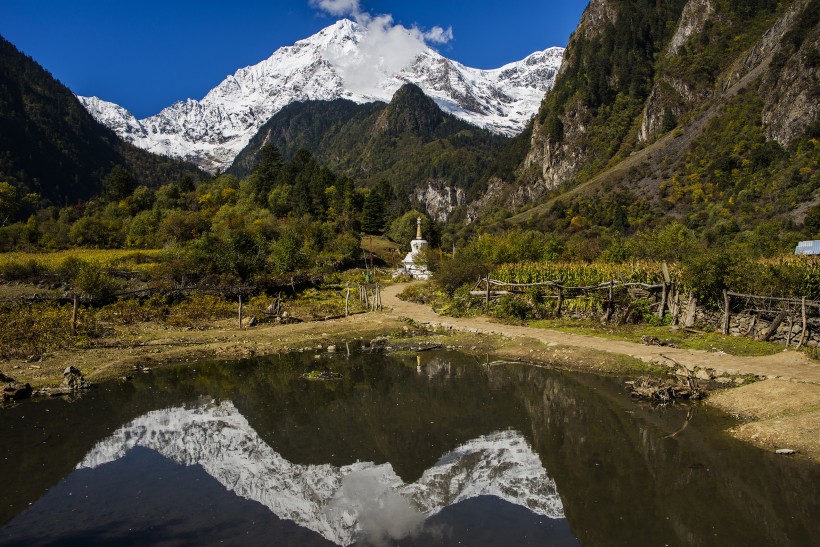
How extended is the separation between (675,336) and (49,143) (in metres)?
172

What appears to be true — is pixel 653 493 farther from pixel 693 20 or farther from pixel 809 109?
pixel 693 20

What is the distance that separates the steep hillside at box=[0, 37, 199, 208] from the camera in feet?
432

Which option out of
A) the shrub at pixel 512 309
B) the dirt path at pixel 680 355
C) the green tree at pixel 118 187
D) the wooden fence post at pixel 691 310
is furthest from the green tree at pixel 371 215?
the wooden fence post at pixel 691 310

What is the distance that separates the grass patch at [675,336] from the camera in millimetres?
18875

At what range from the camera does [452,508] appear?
34.4 ft

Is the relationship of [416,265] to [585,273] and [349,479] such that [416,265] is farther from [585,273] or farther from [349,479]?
[349,479]

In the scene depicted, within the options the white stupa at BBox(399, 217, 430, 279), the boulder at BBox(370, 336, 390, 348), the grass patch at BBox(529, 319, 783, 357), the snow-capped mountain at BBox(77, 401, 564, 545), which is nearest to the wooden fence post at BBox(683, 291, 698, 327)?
the grass patch at BBox(529, 319, 783, 357)

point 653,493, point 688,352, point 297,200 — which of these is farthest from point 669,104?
point 653,493

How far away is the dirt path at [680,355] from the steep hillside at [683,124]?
117ft

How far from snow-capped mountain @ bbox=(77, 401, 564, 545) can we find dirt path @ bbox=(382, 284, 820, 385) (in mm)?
7985

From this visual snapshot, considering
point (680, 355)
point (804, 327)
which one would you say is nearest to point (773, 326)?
point (804, 327)

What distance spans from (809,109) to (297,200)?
81.5m

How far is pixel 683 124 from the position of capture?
122 meters

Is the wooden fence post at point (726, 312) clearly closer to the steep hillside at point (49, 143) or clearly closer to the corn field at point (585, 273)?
the corn field at point (585, 273)
